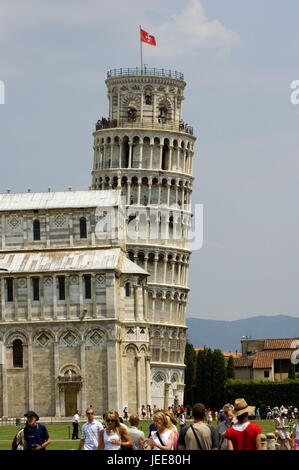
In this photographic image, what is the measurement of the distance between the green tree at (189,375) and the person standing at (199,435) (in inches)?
4007

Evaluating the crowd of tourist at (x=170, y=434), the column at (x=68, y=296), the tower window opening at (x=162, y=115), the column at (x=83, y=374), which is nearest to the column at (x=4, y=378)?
the column at (x=68, y=296)

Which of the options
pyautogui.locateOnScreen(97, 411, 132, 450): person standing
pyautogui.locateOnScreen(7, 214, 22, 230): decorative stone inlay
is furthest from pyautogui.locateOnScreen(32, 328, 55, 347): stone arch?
pyautogui.locateOnScreen(97, 411, 132, 450): person standing

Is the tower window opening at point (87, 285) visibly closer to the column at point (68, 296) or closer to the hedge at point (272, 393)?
the column at point (68, 296)

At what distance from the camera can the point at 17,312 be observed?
3450 inches

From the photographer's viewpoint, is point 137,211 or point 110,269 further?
point 137,211

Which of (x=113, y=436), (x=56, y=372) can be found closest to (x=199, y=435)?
(x=113, y=436)

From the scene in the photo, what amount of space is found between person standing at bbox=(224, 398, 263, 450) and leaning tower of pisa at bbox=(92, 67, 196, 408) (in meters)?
91.0

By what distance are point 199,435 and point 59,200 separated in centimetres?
6914

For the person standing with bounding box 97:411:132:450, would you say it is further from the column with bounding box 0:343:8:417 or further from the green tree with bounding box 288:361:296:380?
the green tree with bounding box 288:361:296:380

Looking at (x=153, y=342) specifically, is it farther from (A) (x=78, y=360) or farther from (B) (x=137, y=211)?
(A) (x=78, y=360)

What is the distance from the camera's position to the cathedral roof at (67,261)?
87.1 metres
